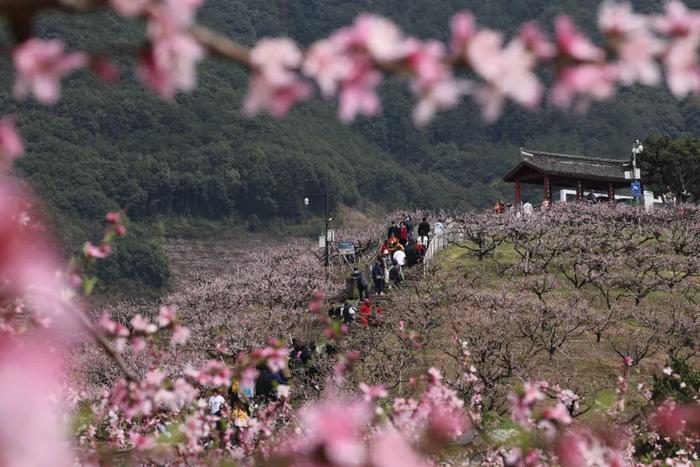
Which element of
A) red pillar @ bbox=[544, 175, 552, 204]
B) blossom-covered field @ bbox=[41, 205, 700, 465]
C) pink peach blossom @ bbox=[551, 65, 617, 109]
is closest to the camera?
pink peach blossom @ bbox=[551, 65, 617, 109]

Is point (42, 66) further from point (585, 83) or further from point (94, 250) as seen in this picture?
point (94, 250)

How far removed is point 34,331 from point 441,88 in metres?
2.69

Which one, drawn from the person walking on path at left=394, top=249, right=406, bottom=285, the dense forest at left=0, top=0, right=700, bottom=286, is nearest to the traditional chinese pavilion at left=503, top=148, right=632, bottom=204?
the person walking on path at left=394, top=249, right=406, bottom=285

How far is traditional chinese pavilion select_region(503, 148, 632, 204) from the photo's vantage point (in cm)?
4094

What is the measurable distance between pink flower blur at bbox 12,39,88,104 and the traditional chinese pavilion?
40.3m

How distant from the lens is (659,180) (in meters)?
41.4

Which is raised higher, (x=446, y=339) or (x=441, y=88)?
(x=441, y=88)

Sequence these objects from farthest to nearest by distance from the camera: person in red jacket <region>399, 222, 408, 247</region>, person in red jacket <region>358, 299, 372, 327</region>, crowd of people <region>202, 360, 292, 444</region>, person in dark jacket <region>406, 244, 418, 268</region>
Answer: person in red jacket <region>399, 222, 408, 247</region>
person in dark jacket <region>406, 244, 418, 268</region>
person in red jacket <region>358, 299, 372, 327</region>
crowd of people <region>202, 360, 292, 444</region>

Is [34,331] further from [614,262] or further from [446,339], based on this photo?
[614,262]

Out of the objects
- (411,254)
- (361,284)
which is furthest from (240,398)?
(411,254)

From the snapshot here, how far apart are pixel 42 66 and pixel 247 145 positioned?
248 ft

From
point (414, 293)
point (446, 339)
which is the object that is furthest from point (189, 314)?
point (446, 339)

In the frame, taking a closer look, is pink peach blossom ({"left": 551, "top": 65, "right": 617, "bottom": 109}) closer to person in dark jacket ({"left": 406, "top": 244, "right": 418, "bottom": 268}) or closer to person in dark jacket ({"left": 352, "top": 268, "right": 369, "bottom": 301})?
person in dark jacket ({"left": 352, "top": 268, "right": 369, "bottom": 301})

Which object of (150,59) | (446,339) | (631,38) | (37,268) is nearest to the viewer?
(37,268)
